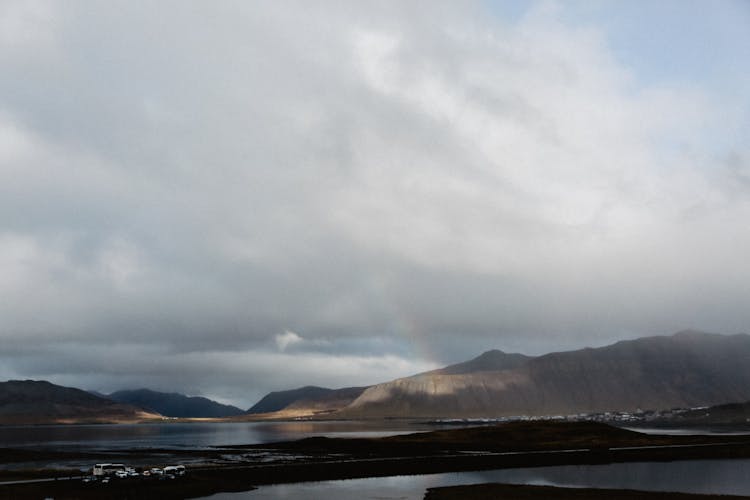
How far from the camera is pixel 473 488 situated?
7938cm

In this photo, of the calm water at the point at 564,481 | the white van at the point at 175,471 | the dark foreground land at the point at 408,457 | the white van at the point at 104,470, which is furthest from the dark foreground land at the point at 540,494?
the white van at the point at 104,470

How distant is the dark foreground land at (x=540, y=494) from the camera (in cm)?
7231

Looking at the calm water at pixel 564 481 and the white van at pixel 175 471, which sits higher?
the white van at pixel 175 471

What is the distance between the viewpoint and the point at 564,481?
3467 inches

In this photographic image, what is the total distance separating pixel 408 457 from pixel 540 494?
161 ft

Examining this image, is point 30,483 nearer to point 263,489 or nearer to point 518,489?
point 263,489

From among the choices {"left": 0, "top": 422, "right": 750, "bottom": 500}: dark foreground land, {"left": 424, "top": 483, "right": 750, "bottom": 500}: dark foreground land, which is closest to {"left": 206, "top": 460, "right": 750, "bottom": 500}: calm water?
A: {"left": 424, "top": 483, "right": 750, "bottom": 500}: dark foreground land

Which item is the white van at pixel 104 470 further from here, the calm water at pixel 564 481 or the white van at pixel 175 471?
the calm water at pixel 564 481

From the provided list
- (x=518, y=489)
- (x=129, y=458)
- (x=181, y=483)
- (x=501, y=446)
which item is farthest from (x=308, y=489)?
(x=501, y=446)

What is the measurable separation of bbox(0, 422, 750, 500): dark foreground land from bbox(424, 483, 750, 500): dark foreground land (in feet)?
8.85

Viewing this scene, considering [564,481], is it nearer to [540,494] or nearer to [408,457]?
[540,494]

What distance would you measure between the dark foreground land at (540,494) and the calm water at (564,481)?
365 cm

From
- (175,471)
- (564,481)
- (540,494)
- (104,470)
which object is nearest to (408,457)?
(564,481)

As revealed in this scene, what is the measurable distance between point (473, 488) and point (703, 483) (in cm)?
2930
